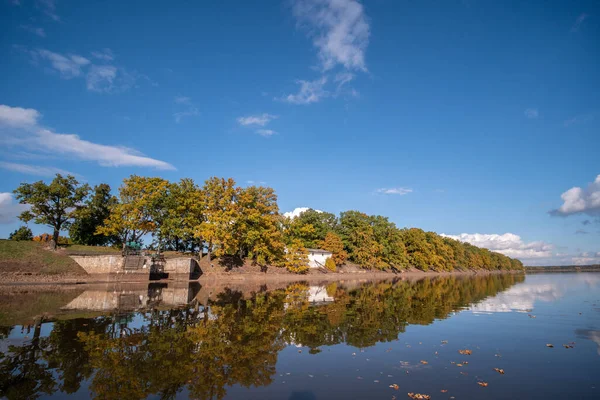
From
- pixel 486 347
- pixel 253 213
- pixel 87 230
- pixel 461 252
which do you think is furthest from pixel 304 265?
pixel 461 252

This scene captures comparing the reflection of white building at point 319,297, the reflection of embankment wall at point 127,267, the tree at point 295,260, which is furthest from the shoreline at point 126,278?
the reflection of white building at point 319,297

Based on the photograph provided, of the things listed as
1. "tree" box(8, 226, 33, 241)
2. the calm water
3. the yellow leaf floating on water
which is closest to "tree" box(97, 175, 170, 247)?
"tree" box(8, 226, 33, 241)

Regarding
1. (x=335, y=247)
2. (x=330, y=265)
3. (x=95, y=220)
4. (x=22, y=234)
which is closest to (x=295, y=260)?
(x=330, y=265)

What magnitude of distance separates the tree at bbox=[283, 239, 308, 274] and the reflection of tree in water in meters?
41.8

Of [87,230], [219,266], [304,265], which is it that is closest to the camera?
[219,266]

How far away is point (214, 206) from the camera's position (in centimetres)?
5506

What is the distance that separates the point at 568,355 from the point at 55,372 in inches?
701

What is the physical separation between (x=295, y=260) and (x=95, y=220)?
1590 inches

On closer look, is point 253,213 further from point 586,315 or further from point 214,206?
point 586,315

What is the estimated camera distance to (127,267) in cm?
4262

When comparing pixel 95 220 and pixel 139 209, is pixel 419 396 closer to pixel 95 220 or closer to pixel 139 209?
pixel 139 209

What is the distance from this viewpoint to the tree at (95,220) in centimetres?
5888

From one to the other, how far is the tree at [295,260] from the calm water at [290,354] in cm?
4184

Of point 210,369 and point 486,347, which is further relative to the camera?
point 486,347
